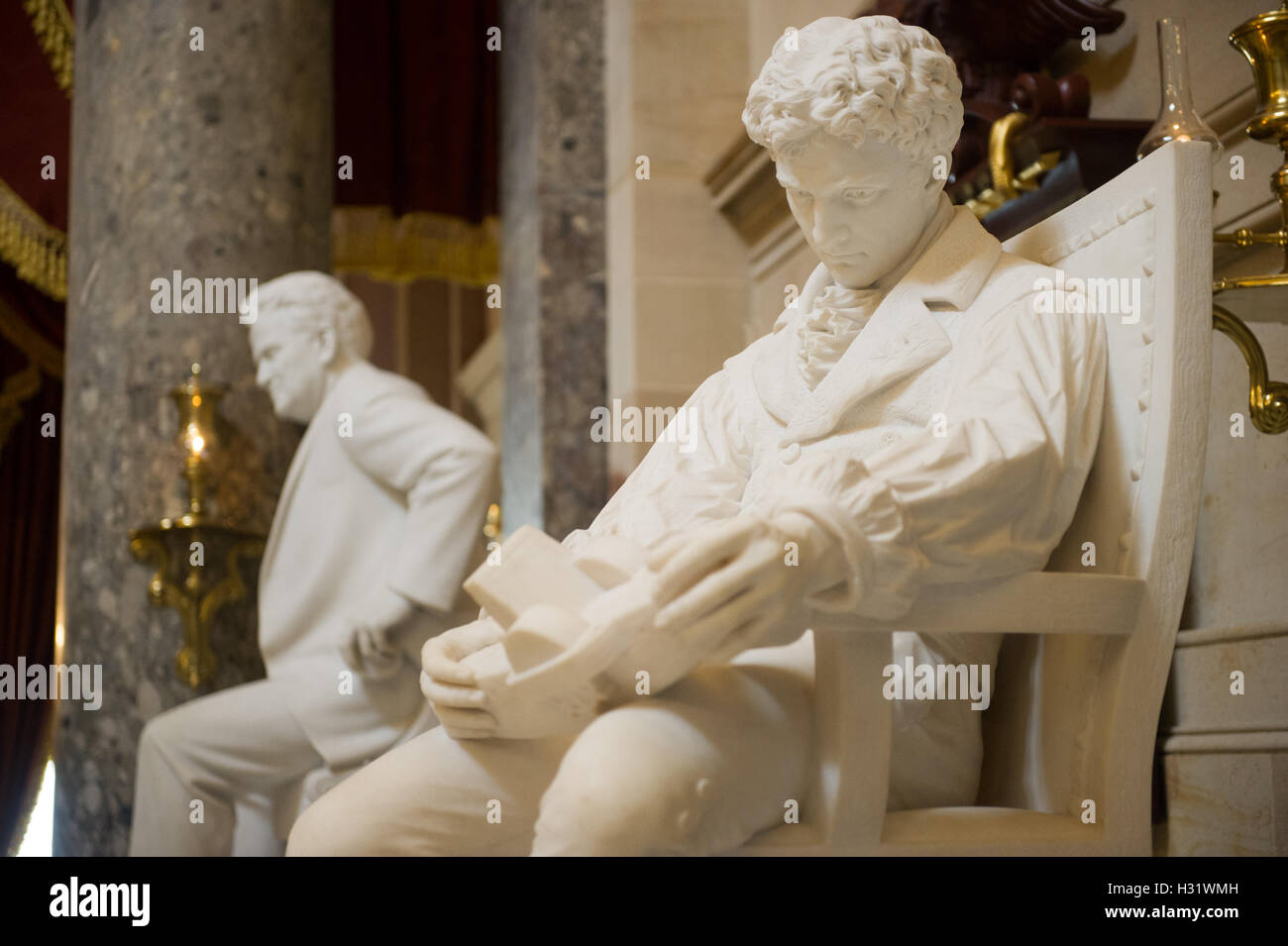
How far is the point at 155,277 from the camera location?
4898mm

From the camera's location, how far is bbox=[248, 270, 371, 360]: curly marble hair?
14.2 ft

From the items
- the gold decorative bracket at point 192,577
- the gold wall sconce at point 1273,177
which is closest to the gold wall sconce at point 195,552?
the gold decorative bracket at point 192,577

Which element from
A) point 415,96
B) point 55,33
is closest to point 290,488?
point 415,96

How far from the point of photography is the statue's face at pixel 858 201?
1.87 meters

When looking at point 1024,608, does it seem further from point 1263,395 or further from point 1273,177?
point 1273,177

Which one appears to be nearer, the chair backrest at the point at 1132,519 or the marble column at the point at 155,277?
the chair backrest at the point at 1132,519

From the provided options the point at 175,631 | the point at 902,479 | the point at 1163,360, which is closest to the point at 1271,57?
the point at 1163,360

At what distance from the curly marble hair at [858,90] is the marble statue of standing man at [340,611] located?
2193 mm

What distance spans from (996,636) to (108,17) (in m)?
4.23

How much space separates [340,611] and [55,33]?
4771 mm

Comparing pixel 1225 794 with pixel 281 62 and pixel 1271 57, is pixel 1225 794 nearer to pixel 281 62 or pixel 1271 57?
pixel 1271 57

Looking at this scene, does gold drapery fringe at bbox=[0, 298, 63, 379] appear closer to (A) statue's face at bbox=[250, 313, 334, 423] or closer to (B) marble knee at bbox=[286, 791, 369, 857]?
(A) statue's face at bbox=[250, 313, 334, 423]

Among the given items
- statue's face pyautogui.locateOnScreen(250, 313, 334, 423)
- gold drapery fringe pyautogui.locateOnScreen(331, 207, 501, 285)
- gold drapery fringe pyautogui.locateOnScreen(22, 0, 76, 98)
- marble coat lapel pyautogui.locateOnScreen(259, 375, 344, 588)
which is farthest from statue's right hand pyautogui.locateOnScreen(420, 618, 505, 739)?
gold drapery fringe pyautogui.locateOnScreen(22, 0, 76, 98)

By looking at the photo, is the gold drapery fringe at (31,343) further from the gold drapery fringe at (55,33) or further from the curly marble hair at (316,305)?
the curly marble hair at (316,305)
